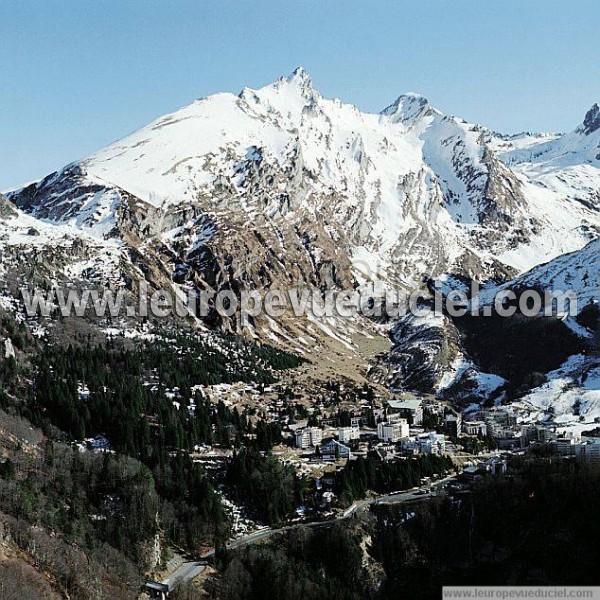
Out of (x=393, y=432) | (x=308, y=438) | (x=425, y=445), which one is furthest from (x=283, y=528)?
(x=393, y=432)

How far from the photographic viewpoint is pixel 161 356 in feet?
599

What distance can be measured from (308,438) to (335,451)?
759cm

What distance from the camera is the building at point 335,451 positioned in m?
130

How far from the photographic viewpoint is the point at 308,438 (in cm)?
13650

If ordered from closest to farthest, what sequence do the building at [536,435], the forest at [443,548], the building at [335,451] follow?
1. the forest at [443,548]
2. the building at [335,451]
3. the building at [536,435]

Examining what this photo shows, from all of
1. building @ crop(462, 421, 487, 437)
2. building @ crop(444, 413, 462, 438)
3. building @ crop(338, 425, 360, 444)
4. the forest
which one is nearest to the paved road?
the forest

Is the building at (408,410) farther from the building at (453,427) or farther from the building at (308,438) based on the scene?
the building at (308,438)

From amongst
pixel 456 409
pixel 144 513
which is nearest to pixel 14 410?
pixel 144 513

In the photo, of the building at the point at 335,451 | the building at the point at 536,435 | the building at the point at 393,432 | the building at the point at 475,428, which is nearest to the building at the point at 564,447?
the building at the point at 536,435

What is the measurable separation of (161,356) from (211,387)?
18.2 meters

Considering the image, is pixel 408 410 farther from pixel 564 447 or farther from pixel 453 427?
pixel 564 447

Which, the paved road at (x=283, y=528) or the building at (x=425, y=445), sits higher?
the building at (x=425, y=445)

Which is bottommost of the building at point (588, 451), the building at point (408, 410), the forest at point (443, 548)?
the forest at point (443, 548)

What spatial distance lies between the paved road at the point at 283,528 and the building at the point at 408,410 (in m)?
39.2
